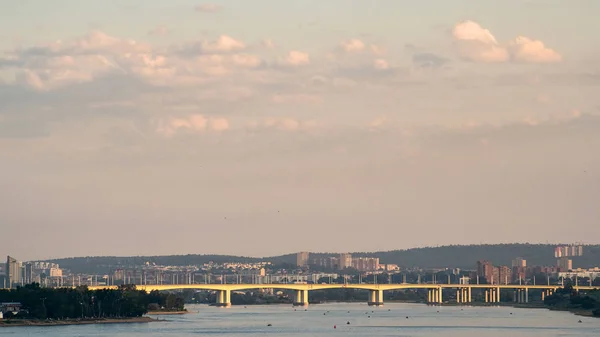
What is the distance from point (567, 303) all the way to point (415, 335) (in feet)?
309

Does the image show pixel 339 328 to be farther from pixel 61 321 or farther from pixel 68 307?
pixel 61 321

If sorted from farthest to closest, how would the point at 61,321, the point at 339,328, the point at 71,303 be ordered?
the point at 71,303
the point at 61,321
the point at 339,328

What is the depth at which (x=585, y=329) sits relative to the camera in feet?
389

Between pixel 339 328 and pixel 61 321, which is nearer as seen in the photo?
pixel 339 328

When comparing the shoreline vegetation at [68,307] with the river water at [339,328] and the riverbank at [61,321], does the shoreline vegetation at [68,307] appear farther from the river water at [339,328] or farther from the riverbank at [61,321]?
the river water at [339,328]

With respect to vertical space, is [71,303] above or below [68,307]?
above

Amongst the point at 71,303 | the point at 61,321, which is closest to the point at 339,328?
the point at 71,303

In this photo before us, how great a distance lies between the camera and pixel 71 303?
429ft

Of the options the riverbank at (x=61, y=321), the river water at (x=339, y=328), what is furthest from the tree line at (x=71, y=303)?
the river water at (x=339, y=328)

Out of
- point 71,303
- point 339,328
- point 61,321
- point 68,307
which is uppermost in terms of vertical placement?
point 71,303

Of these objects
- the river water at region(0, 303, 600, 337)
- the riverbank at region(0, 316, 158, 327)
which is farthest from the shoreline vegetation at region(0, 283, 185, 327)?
the river water at region(0, 303, 600, 337)

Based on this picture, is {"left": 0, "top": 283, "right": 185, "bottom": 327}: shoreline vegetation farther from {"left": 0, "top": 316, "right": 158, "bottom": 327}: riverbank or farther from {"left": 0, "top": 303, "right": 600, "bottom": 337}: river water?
{"left": 0, "top": 303, "right": 600, "bottom": 337}: river water

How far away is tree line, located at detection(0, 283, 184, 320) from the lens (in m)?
A: 129

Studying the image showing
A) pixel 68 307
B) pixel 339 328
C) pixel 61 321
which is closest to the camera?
pixel 339 328
